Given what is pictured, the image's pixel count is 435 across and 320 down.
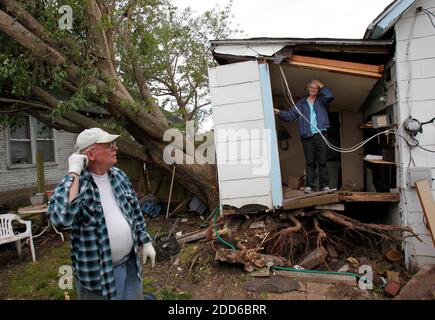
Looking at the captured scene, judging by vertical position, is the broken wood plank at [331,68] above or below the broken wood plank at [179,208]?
above

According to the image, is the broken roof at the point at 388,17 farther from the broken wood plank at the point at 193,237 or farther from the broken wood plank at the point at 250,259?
the broken wood plank at the point at 193,237

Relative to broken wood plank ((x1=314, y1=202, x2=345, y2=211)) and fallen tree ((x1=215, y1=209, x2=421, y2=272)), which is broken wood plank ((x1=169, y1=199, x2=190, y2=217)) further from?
broken wood plank ((x1=314, y1=202, x2=345, y2=211))

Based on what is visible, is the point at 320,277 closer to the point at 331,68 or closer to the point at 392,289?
the point at 392,289

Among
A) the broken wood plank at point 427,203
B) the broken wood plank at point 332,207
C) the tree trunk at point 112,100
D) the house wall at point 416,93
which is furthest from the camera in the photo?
the tree trunk at point 112,100

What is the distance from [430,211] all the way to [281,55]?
3.17 metres

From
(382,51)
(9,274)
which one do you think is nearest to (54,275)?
(9,274)

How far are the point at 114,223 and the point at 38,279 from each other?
3.74 m

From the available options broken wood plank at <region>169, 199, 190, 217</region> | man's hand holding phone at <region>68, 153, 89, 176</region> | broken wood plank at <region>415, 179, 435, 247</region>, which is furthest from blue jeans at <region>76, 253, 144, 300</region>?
broken wood plank at <region>169, 199, 190, 217</region>

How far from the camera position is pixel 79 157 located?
2340 mm

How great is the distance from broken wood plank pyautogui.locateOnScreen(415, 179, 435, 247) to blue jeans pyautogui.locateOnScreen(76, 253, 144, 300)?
13.0ft

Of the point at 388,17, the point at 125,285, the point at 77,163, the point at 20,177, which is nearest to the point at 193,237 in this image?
the point at 125,285

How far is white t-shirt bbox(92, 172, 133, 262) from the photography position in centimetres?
238

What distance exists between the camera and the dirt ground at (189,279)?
13.7ft

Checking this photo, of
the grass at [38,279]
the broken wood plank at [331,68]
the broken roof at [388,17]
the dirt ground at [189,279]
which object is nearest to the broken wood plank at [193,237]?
the dirt ground at [189,279]
